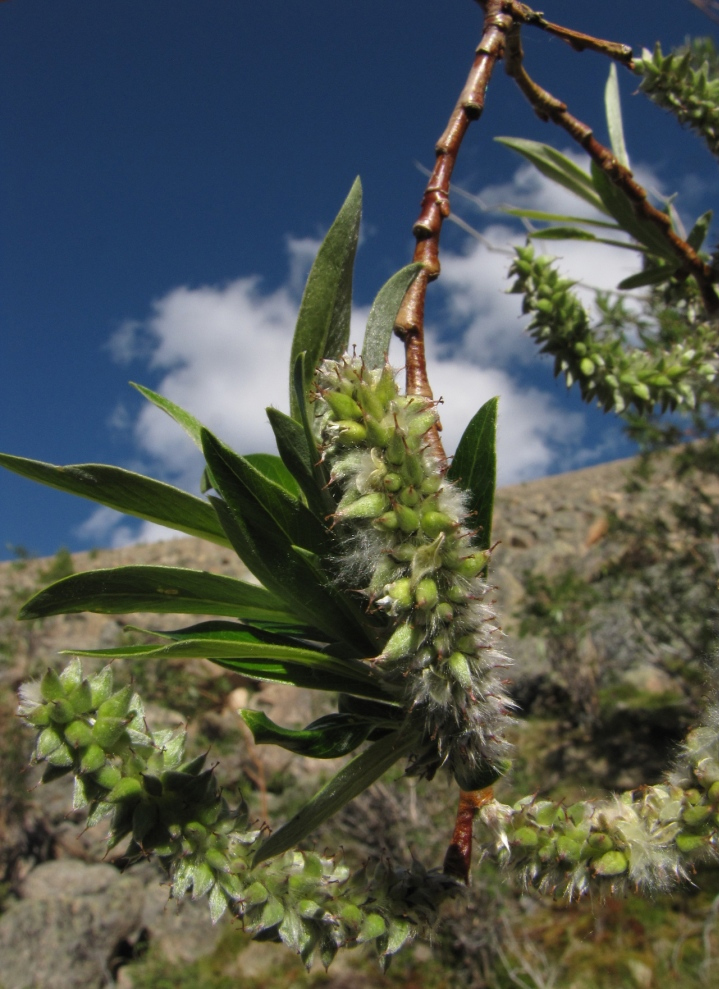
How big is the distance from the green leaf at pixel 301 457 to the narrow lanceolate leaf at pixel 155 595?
0.15 metres

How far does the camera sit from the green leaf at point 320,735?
0.81 m

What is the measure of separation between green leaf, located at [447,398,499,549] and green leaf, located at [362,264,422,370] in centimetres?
13

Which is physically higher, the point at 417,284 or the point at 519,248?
the point at 519,248

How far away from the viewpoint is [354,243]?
77 centimetres

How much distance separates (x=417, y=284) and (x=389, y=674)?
45 cm

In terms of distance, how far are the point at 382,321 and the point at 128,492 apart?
34 cm

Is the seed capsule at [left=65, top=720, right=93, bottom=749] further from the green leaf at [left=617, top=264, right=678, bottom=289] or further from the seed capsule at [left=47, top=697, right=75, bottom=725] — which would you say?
the green leaf at [left=617, top=264, right=678, bottom=289]

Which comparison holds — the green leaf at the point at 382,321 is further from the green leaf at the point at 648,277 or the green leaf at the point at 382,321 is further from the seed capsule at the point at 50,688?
the green leaf at the point at 648,277

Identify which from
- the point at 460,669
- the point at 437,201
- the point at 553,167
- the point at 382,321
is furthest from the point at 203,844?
the point at 553,167

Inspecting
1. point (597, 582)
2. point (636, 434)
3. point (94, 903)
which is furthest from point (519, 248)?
→ point (597, 582)

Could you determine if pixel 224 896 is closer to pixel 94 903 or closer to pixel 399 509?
pixel 399 509

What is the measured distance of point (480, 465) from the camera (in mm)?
781

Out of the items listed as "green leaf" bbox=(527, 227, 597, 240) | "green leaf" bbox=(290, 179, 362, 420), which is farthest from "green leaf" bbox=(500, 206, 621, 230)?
"green leaf" bbox=(290, 179, 362, 420)

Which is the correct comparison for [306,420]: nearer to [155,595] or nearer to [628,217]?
[155,595]
